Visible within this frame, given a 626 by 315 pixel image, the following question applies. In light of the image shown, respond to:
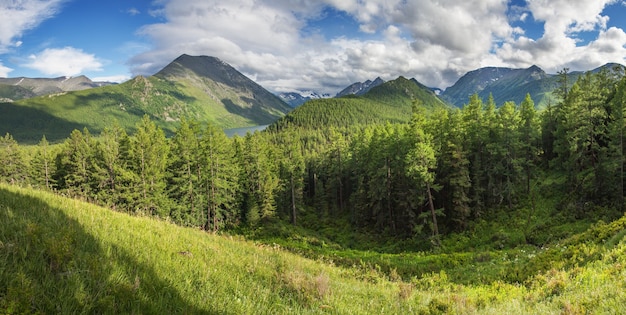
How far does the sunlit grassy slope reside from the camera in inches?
136

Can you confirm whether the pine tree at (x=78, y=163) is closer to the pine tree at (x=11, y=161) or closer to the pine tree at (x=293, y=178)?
the pine tree at (x=11, y=161)

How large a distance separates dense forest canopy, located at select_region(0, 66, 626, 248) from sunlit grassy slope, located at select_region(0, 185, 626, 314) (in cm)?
2422

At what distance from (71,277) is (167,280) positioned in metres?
1.34

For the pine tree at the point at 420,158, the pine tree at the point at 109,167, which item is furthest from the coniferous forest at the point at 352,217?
the pine tree at the point at 109,167

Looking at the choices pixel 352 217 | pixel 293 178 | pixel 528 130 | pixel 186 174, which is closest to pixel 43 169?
pixel 186 174

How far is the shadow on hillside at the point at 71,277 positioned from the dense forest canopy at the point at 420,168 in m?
27.0

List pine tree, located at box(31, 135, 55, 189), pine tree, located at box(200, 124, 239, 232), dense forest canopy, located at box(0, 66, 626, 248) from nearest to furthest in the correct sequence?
dense forest canopy, located at box(0, 66, 626, 248)
pine tree, located at box(200, 124, 239, 232)
pine tree, located at box(31, 135, 55, 189)

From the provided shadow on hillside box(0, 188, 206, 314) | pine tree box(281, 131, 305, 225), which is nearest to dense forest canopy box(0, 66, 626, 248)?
pine tree box(281, 131, 305, 225)

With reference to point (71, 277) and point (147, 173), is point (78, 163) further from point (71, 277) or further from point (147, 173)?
point (71, 277)

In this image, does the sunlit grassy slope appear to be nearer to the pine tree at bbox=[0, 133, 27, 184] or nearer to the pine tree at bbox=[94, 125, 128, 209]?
the pine tree at bbox=[94, 125, 128, 209]

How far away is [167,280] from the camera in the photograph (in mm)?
4711

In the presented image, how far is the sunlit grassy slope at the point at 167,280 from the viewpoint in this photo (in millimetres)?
3451

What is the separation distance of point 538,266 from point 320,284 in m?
11.5

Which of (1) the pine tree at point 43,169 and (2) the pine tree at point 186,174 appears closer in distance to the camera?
(2) the pine tree at point 186,174
